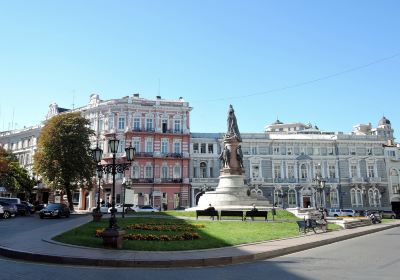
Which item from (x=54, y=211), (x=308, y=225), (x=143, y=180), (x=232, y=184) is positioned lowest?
(x=308, y=225)

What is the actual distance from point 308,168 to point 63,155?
42.4 metres

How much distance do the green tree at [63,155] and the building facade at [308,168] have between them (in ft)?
68.4

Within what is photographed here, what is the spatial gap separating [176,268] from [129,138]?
5252 centimetres

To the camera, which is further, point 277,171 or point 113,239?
point 277,171

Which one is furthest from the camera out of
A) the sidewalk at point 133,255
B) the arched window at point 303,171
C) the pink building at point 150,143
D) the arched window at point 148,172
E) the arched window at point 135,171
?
the arched window at point 303,171

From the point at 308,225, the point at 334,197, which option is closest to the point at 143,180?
the point at 334,197

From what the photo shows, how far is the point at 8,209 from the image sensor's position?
121ft

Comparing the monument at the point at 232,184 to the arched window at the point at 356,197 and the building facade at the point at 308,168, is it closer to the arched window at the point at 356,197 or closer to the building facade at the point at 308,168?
the building facade at the point at 308,168

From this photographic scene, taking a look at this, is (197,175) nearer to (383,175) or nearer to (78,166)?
(78,166)

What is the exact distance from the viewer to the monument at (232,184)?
36219 mm

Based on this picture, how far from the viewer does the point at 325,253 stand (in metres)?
15.0

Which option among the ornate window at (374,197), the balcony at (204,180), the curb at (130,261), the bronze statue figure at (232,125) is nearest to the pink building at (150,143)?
the balcony at (204,180)

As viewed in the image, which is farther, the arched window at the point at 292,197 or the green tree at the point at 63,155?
the arched window at the point at 292,197

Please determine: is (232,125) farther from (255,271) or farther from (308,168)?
(308,168)
